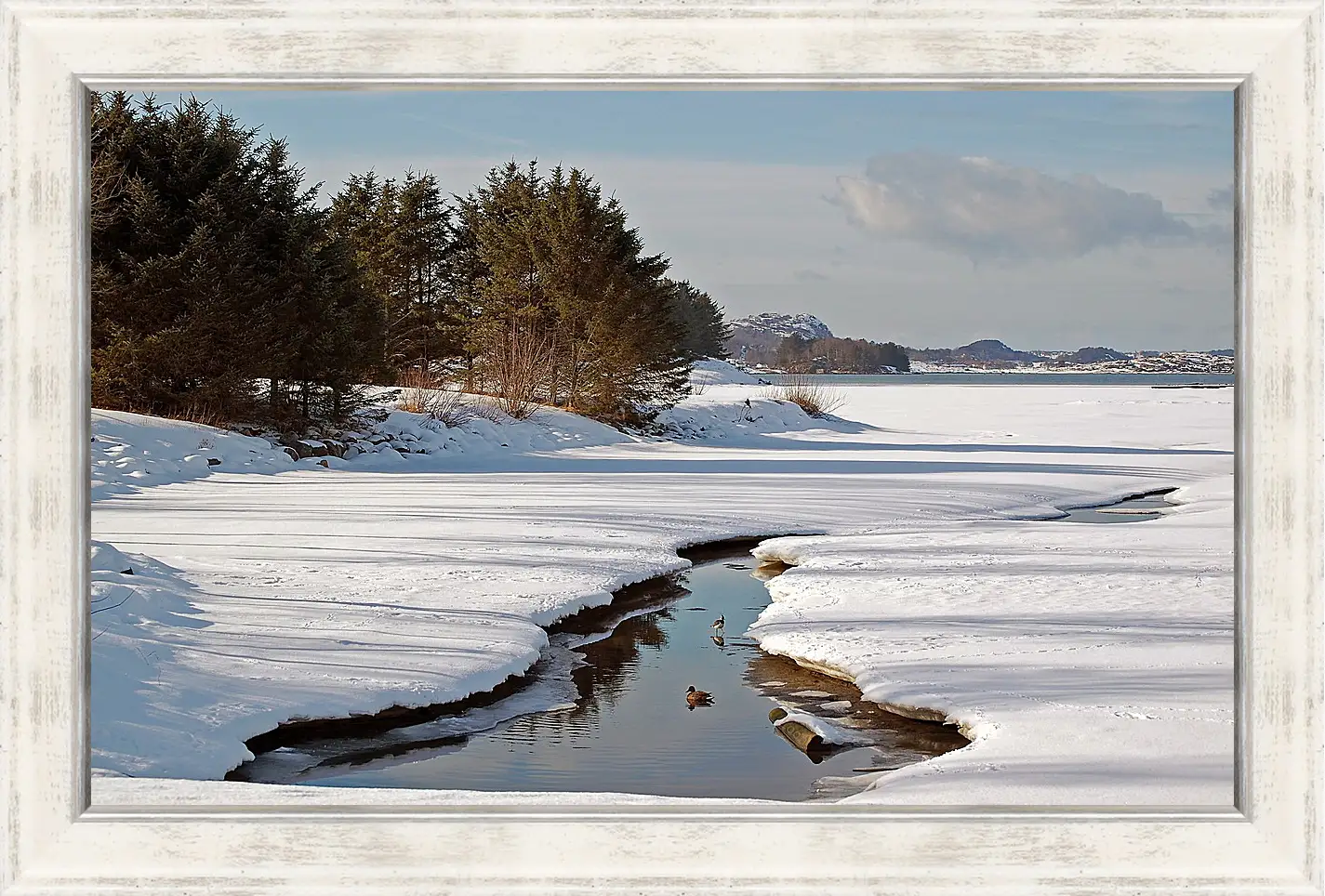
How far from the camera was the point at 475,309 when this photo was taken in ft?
69.3

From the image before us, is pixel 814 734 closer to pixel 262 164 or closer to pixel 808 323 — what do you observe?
pixel 262 164

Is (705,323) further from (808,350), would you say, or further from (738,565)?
(738,565)

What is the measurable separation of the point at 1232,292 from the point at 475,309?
18.9 meters

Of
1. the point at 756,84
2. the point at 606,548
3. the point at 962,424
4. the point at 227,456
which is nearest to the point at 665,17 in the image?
the point at 756,84

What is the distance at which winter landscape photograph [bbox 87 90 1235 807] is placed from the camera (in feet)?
12.5

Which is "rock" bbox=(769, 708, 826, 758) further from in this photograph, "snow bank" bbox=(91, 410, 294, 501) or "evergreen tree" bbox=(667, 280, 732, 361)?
"evergreen tree" bbox=(667, 280, 732, 361)

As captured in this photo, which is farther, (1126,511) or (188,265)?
(188,265)

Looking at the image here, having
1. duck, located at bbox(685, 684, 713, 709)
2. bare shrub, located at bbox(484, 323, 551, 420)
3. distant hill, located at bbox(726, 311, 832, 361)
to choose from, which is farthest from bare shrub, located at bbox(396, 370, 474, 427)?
duck, located at bbox(685, 684, 713, 709)

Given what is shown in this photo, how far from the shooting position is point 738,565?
786cm

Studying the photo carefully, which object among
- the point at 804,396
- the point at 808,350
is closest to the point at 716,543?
the point at 804,396

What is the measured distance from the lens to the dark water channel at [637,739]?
12.4 feet

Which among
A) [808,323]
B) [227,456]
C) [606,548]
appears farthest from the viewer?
[808,323]

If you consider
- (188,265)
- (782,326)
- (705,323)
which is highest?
(705,323)

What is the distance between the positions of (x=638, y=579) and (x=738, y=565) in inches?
43.0
